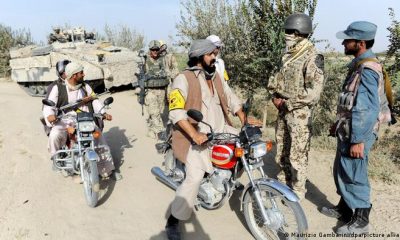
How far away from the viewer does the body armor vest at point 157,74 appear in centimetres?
687

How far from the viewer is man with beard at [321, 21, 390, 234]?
3256mm

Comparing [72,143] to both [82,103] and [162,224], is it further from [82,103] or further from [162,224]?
[162,224]

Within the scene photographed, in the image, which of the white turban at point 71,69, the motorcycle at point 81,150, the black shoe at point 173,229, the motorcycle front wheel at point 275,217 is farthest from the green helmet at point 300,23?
the white turban at point 71,69

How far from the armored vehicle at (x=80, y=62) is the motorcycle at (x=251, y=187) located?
27.5 feet

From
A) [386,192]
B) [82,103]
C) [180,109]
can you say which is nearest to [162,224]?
[180,109]

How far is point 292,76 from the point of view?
3.96m

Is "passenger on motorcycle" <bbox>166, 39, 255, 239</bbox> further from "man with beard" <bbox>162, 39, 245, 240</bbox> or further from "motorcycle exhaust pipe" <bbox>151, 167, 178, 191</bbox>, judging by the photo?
"motorcycle exhaust pipe" <bbox>151, 167, 178, 191</bbox>

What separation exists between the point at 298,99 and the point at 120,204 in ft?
7.89

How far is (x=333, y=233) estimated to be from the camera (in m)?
3.74

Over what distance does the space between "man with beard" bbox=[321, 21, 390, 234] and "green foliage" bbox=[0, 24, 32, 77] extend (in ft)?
49.9

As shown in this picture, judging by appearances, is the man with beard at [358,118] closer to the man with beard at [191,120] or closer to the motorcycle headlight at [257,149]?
the motorcycle headlight at [257,149]

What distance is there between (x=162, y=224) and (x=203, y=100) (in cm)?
142

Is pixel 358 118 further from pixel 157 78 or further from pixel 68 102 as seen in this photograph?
pixel 157 78

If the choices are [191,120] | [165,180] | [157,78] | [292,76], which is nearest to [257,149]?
[191,120]
